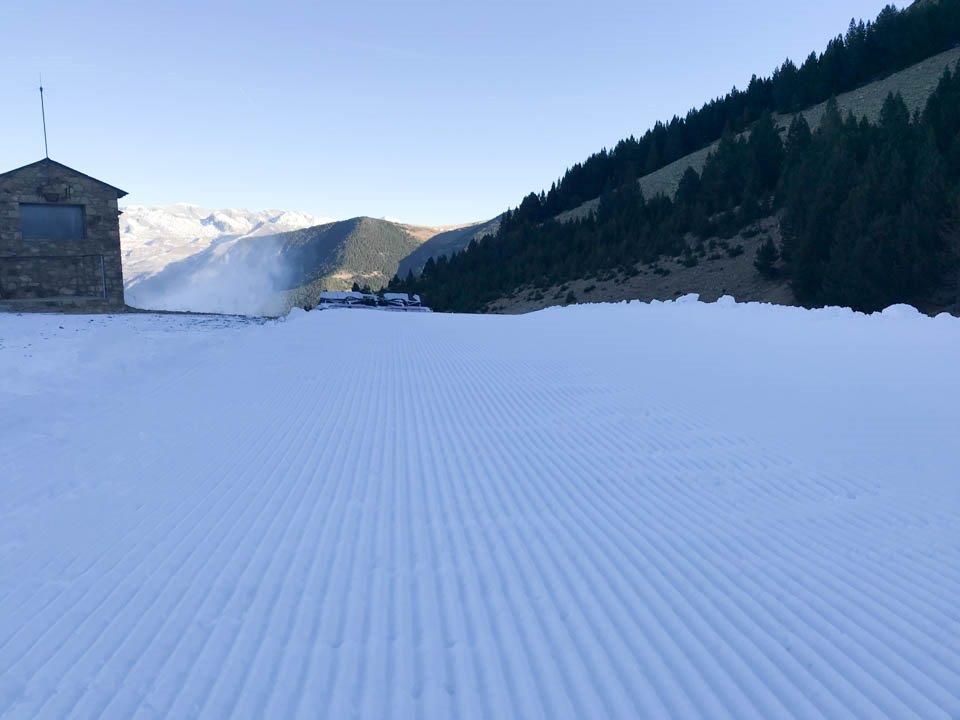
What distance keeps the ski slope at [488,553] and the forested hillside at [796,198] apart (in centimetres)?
2022

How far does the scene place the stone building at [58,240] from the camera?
109 ft

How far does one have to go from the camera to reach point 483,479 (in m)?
6.64

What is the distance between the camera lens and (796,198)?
3956 cm

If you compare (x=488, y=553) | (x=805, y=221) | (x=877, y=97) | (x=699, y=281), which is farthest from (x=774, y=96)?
(x=488, y=553)

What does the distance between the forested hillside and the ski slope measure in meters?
20.2

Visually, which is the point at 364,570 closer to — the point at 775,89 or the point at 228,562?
the point at 228,562

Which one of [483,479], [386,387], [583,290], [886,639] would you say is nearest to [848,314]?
[386,387]

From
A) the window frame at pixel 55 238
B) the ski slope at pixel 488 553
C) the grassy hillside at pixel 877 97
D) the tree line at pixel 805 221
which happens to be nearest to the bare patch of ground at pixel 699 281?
the tree line at pixel 805 221

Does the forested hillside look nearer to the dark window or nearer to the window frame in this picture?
the window frame

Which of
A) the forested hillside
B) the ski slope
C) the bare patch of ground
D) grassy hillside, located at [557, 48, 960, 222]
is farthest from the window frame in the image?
grassy hillside, located at [557, 48, 960, 222]

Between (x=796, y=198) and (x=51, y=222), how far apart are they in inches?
1548

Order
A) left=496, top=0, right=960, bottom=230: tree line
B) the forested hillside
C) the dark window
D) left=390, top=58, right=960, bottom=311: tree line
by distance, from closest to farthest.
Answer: left=390, top=58, right=960, bottom=311: tree line → the forested hillside → the dark window → left=496, top=0, right=960, bottom=230: tree line

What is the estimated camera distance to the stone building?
1308 inches

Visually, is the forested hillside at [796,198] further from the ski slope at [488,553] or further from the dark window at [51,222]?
the dark window at [51,222]
